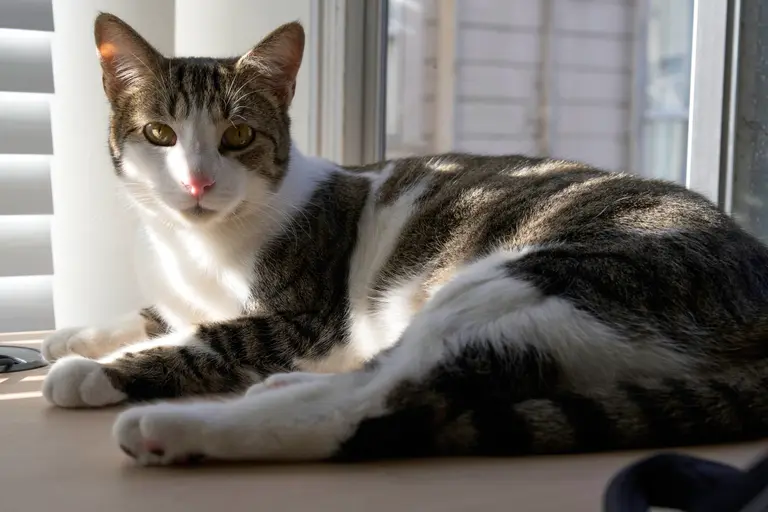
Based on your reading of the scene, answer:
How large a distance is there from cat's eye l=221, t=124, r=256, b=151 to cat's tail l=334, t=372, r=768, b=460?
775 millimetres

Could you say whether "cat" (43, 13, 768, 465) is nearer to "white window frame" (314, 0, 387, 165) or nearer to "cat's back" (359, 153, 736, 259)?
"cat's back" (359, 153, 736, 259)

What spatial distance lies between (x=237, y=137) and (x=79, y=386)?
57 cm

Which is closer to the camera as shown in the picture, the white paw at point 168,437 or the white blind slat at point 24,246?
the white paw at point 168,437

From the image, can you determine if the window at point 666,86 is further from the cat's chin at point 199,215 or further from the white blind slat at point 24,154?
the white blind slat at point 24,154

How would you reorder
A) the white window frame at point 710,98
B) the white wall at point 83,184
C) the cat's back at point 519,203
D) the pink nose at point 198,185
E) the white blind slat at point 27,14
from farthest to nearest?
1. the white window frame at point 710,98
2. the white wall at point 83,184
3. the white blind slat at point 27,14
4. the pink nose at point 198,185
5. the cat's back at point 519,203

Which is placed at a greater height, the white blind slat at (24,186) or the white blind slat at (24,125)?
the white blind slat at (24,125)

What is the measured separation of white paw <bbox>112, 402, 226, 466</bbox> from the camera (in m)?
0.93

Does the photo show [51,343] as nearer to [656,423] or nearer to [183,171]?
[183,171]

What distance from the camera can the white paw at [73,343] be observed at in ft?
5.20

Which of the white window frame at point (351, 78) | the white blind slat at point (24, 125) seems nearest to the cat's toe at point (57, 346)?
the white blind slat at point (24, 125)

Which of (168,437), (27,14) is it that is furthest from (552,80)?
(168,437)

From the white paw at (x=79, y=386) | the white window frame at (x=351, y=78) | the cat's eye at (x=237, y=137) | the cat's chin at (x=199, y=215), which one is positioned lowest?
the white paw at (x=79, y=386)

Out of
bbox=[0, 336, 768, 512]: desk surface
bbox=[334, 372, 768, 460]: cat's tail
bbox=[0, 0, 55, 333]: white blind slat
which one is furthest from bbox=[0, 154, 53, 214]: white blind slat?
bbox=[334, 372, 768, 460]: cat's tail

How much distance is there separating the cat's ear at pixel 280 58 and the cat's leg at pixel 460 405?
814 millimetres
